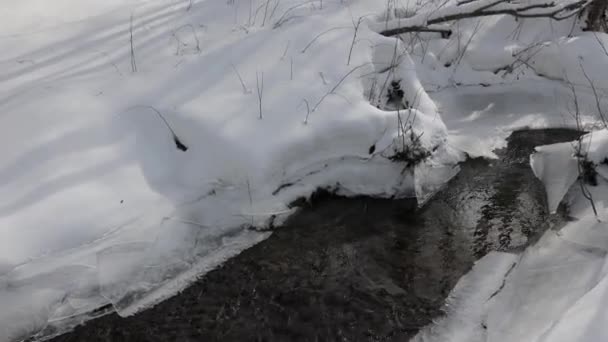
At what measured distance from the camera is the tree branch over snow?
14.8ft

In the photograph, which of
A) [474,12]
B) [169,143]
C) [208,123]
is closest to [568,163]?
[474,12]

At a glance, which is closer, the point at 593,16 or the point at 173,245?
the point at 173,245

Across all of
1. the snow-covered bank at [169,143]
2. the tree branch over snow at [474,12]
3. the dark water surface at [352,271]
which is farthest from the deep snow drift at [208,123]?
the tree branch over snow at [474,12]

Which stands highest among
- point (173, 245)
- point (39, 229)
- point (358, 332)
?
point (39, 229)

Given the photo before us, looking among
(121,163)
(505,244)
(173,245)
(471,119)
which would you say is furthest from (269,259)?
(471,119)

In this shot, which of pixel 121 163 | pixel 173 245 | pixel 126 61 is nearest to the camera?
pixel 173 245

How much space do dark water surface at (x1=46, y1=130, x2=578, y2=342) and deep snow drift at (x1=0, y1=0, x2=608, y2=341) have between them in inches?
4.5

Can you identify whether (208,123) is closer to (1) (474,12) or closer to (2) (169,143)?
(2) (169,143)

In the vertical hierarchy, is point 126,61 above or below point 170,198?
above

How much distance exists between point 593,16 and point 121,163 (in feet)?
16.8

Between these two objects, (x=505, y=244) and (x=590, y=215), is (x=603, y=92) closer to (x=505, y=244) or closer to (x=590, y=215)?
(x=590, y=215)

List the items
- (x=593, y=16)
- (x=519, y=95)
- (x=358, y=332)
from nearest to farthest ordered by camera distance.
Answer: (x=358, y=332) < (x=519, y=95) < (x=593, y=16)

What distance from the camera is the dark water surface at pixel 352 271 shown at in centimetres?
273

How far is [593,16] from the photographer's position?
5645 mm
